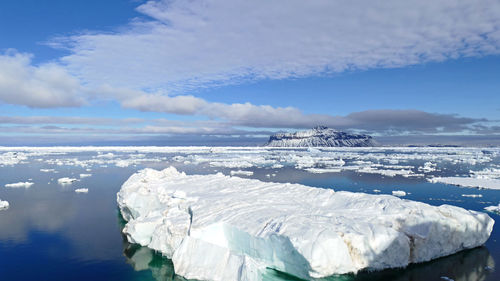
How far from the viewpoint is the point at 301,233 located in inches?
296

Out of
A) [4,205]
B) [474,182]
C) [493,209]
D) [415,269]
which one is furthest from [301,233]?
[474,182]

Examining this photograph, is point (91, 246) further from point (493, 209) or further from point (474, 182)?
point (474, 182)

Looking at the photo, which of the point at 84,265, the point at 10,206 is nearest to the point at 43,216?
the point at 10,206

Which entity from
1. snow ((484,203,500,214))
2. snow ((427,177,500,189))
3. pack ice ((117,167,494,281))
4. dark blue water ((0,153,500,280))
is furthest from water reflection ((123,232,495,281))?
snow ((427,177,500,189))

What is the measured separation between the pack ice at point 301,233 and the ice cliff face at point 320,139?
12099 centimetres

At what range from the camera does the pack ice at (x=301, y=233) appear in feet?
24.3

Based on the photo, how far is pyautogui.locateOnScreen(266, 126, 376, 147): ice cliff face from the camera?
132m

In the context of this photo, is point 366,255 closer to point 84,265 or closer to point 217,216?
point 217,216

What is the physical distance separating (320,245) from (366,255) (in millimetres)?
1339

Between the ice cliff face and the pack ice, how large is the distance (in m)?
121

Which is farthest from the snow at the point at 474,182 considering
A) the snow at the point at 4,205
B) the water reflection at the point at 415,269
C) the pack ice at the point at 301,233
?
the snow at the point at 4,205

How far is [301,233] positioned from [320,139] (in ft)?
426

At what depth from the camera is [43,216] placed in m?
13.6

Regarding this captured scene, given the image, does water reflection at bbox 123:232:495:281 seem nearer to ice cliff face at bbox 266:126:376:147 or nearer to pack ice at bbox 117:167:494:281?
pack ice at bbox 117:167:494:281
